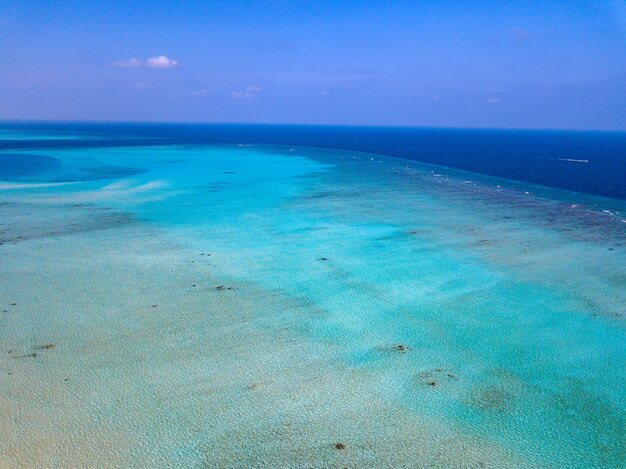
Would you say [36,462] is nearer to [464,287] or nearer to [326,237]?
[464,287]

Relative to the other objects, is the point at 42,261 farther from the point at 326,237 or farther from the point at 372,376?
the point at 372,376

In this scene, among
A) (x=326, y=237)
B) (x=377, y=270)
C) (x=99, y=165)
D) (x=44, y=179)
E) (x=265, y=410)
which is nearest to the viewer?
(x=265, y=410)

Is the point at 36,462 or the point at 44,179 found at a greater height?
the point at 44,179

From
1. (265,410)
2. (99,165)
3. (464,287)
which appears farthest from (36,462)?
(99,165)

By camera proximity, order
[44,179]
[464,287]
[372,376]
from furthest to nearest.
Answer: [44,179]
[464,287]
[372,376]

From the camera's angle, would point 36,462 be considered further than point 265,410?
No

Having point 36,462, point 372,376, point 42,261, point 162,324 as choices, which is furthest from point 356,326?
point 42,261
